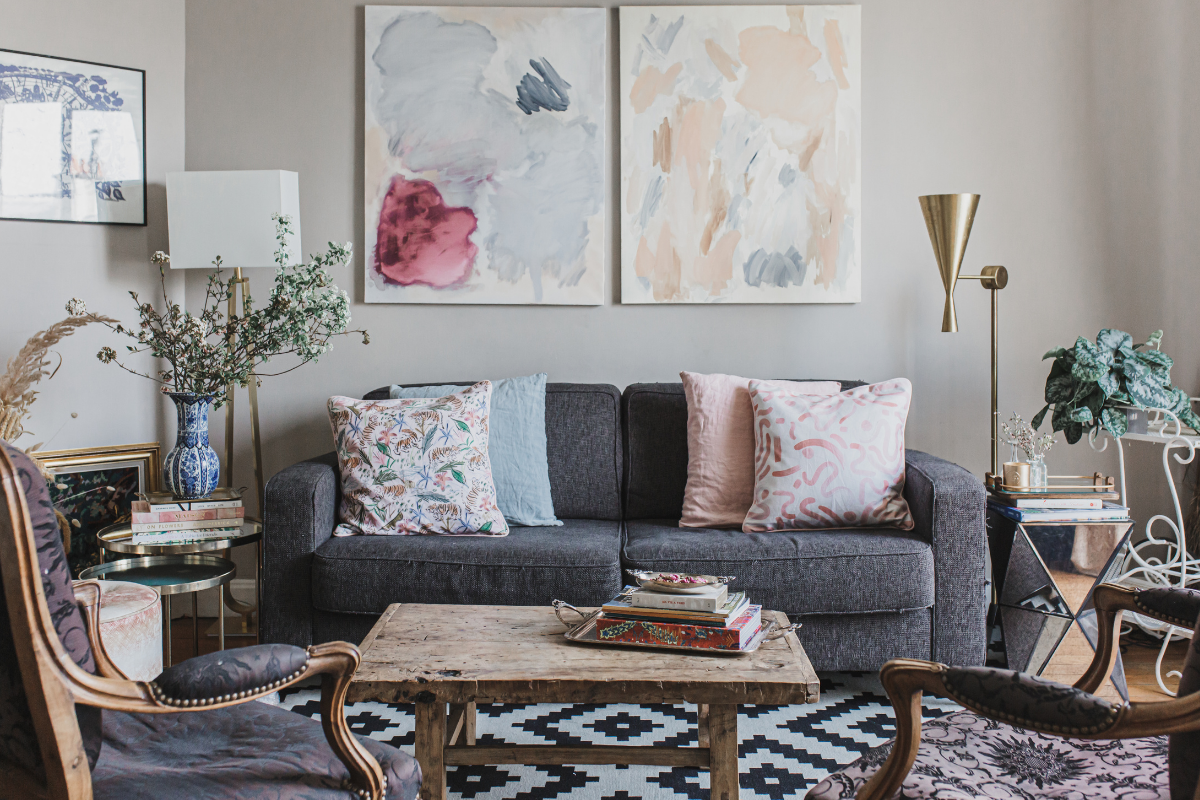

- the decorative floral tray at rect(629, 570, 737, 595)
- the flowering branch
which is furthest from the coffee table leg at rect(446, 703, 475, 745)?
the flowering branch

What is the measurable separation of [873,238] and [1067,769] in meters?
2.37

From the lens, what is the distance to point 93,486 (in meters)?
2.95

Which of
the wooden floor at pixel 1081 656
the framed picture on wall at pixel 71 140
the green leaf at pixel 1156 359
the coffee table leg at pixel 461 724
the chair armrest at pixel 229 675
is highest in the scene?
the framed picture on wall at pixel 71 140

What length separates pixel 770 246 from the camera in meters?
3.21

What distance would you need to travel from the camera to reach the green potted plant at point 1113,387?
253 cm

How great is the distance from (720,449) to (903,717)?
169 centimetres

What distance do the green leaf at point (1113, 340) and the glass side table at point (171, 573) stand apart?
108 inches

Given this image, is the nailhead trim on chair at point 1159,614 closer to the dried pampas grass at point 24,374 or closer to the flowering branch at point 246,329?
the flowering branch at point 246,329

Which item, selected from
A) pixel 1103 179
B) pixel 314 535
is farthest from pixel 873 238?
pixel 314 535

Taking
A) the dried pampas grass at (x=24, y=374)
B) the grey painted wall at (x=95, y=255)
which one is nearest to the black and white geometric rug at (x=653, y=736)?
the dried pampas grass at (x=24, y=374)

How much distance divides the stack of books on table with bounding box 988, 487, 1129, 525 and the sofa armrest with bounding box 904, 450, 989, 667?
0.67ft

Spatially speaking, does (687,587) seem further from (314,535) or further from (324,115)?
(324,115)

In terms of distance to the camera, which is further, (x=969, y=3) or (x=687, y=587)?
(x=969, y=3)

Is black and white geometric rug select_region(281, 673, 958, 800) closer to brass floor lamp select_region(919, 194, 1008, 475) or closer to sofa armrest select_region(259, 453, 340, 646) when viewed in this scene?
sofa armrest select_region(259, 453, 340, 646)
